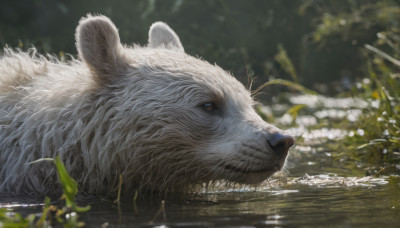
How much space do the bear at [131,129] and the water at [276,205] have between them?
0.21 meters

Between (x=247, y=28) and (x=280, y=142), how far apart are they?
31.9ft

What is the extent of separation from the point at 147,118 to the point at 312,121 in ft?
17.3

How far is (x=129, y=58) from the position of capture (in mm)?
4746

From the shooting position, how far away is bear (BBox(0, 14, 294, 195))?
4.34 m

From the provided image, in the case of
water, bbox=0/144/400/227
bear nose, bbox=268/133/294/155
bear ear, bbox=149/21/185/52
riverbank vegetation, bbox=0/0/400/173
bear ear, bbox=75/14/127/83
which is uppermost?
riverbank vegetation, bbox=0/0/400/173

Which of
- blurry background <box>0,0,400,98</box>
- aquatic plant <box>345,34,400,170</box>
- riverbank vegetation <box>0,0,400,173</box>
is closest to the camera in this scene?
aquatic plant <box>345,34,400,170</box>

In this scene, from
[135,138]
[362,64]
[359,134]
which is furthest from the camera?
[362,64]

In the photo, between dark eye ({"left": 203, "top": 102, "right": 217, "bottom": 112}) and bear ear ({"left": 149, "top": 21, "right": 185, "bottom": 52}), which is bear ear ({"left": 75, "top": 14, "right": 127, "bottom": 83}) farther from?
bear ear ({"left": 149, "top": 21, "right": 185, "bottom": 52})

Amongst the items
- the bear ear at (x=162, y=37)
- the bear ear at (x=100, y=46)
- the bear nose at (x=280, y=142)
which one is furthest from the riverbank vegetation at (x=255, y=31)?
the bear nose at (x=280, y=142)

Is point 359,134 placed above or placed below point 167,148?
above

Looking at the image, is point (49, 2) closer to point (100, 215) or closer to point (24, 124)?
point (24, 124)

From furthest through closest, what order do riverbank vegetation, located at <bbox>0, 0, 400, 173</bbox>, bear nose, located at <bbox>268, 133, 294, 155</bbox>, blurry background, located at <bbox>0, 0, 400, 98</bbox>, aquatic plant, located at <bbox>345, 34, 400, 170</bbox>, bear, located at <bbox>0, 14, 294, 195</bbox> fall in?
blurry background, located at <bbox>0, 0, 400, 98</bbox> → riverbank vegetation, located at <bbox>0, 0, 400, 173</bbox> → aquatic plant, located at <bbox>345, 34, 400, 170</bbox> → bear, located at <bbox>0, 14, 294, 195</bbox> → bear nose, located at <bbox>268, 133, 294, 155</bbox>

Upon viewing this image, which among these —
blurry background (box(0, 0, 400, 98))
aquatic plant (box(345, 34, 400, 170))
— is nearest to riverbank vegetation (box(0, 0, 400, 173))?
blurry background (box(0, 0, 400, 98))

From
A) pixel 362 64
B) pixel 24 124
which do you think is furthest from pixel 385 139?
pixel 362 64
